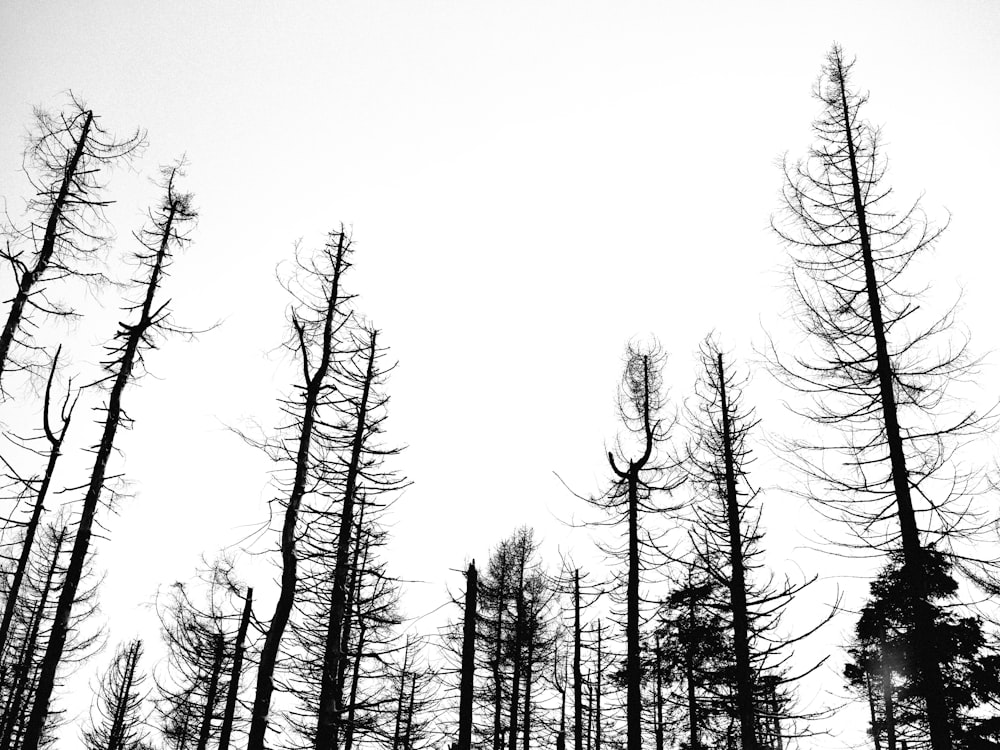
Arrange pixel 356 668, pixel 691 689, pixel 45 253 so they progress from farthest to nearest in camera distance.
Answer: pixel 691 689 < pixel 356 668 < pixel 45 253

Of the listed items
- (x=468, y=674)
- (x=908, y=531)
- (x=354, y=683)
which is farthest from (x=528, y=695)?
(x=908, y=531)

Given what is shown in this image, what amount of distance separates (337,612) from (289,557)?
372cm

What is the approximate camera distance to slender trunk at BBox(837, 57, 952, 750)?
7.04 meters

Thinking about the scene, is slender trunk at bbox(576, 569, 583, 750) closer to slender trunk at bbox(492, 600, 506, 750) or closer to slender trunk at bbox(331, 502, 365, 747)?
slender trunk at bbox(492, 600, 506, 750)

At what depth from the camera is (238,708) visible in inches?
811

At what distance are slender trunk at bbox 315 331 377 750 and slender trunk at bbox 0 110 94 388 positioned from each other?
6863 millimetres

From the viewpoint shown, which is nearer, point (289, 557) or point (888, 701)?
point (289, 557)

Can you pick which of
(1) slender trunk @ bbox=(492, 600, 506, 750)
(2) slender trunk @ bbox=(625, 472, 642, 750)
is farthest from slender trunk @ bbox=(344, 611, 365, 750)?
(2) slender trunk @ bbox=(625, 472, 642, 750)

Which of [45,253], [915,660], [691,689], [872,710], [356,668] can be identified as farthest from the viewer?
[872,710]

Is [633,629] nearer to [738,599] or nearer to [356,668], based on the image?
[738,599]

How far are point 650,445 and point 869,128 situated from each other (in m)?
7.64

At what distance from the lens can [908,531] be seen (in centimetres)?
776

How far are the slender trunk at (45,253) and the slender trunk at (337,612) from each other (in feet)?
22.5

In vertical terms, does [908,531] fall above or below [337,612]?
above
